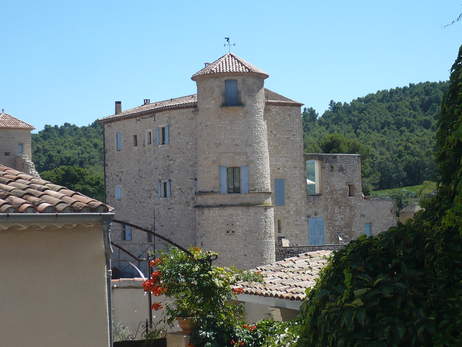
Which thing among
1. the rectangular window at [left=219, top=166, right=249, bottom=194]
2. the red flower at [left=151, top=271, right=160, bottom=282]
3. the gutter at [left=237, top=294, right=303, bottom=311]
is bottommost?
the gutter at [left=237, top=294, right=303, bottom=311]

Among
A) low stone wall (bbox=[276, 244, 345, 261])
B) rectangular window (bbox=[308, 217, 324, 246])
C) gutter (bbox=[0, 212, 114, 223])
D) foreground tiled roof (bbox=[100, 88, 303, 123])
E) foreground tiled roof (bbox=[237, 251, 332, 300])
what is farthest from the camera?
rectangular window (bbox=[308, 217, 324, 246])

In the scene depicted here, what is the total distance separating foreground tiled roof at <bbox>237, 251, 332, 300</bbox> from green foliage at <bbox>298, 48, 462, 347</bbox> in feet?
24.4

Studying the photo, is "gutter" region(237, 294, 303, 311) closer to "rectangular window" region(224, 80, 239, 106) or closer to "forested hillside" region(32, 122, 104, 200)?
"rectangular window" region(224, 80, 239, 106)

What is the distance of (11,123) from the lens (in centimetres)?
5038

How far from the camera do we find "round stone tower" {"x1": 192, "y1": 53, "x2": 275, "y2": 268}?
3259cm

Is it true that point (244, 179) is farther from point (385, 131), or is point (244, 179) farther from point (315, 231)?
point (385, 131)

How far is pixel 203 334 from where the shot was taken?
10570 mm

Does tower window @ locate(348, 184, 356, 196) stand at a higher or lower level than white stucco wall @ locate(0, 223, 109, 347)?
higher

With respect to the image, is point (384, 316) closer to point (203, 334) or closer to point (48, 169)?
point (203, 334)

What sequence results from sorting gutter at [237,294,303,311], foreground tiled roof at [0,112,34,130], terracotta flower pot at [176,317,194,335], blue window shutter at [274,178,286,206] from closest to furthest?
1. terracotta flower pot at [176,317,194,335]
2. gutter at [237,294,303,311]
3. blue window shutter at [274,178,286,206]
4. foreground tiled roof at [0,112,34,130]

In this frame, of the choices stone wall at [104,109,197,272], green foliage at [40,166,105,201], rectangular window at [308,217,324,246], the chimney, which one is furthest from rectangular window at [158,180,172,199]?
green foliage at [40,166,105,201]

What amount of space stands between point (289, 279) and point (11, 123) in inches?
1522

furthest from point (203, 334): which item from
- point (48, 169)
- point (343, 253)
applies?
point (48, 169)

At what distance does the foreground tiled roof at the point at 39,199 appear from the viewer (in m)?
6.83
